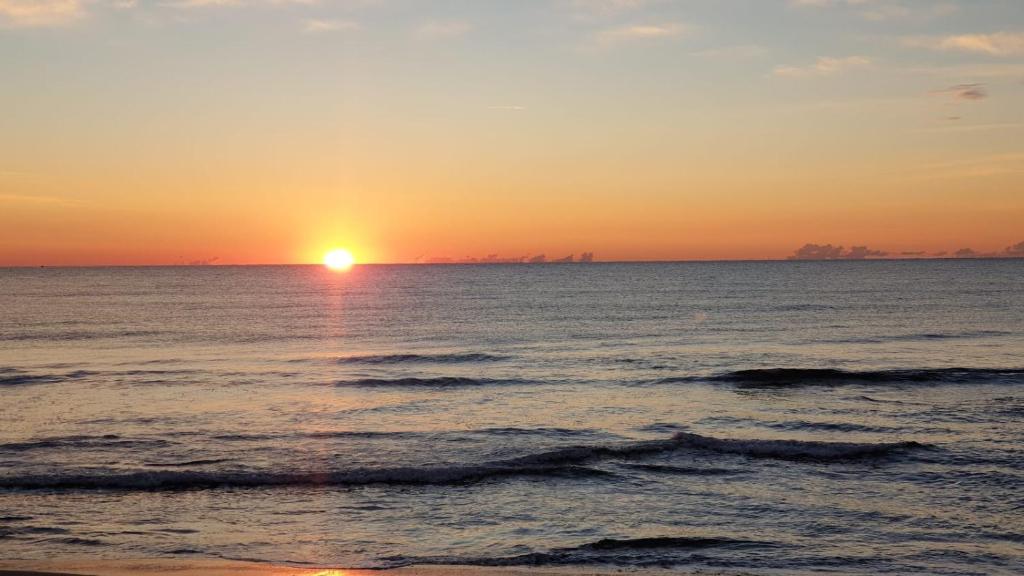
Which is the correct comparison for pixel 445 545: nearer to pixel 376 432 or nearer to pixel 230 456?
pixel 230 456

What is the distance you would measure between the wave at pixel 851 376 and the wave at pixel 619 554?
872 inches

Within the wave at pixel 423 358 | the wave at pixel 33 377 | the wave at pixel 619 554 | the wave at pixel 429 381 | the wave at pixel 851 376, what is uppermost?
the wave at pixel 33 377

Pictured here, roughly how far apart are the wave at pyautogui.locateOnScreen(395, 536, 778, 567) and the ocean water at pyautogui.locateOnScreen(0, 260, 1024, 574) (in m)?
0.06

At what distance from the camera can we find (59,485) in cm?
2056

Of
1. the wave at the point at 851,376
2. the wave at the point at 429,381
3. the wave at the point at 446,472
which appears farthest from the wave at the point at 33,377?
the wave at the point at 851,376

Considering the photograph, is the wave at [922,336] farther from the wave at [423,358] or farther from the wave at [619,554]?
the wave at [619,554]

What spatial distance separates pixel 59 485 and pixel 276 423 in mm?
8813

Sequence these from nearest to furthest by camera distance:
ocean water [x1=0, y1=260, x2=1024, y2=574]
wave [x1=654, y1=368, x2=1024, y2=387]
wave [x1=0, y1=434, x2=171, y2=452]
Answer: ocean water [x1=0, y1=260, x2=1024, y2=574], wave [x1=0, y1=434, x2=171, y2=452], wave [x1=654, y1=368, x2=1024, y2=387]

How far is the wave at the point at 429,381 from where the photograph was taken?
38.9 m

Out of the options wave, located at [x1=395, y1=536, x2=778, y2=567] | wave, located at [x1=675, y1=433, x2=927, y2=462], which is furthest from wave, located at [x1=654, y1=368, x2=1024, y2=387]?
wave, located at [x1=395, y1=536, x2=778, y2=567]

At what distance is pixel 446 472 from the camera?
2189 cm

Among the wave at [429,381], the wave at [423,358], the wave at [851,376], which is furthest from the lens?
the wave at [423,358]

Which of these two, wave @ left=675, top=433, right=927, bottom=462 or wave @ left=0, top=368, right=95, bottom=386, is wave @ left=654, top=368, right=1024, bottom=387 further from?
wave @ left=0, top=368, right=95, bottom=386

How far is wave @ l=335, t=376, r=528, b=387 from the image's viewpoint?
38909 millimetres
